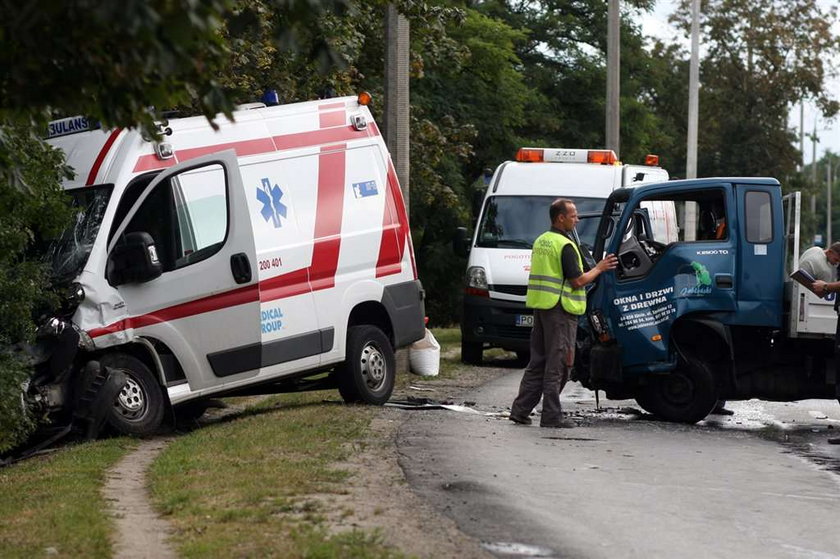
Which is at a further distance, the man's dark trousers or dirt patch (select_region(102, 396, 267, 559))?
the man's dark trousers

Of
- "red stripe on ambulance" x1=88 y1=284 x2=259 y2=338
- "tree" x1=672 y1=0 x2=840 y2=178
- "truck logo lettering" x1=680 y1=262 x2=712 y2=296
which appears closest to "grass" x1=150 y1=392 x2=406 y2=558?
"red stripe on ambulance" x1=88 y1=284 x2=259 y2=338

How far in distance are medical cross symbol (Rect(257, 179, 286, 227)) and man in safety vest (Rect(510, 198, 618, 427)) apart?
219 centimetres

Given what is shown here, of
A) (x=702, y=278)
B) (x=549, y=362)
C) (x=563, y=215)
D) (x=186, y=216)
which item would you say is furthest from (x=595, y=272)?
(x=186, y=216)

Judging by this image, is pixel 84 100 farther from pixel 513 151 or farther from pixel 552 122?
pixel 552 122

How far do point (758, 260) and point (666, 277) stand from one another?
30.3 inches

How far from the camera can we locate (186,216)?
41.8ft

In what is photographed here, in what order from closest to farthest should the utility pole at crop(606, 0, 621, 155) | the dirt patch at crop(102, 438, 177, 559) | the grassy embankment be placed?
1. the grassy embankment
2. the dirt patch at crop(102, 438, 177, 559)
3. the utility pole at crop(606, 0, 621, 155)

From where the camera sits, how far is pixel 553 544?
7.59 meters

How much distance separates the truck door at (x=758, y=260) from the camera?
13.2 meters

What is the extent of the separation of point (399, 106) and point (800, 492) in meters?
9.80

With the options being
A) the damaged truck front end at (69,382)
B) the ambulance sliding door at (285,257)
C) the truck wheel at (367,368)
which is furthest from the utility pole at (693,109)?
the damaged truck front end at (69,382)

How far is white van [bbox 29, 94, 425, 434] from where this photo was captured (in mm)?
12234

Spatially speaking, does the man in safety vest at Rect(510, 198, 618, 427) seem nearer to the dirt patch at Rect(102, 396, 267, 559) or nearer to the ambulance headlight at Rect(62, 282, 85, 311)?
the dirt patch at Rect(102, 396, 267, 559)

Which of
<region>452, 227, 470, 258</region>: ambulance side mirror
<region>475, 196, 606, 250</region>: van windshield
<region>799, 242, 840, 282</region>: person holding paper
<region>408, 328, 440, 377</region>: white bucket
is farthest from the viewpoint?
<region>475, 196, 606, 250</region>: van windshield
